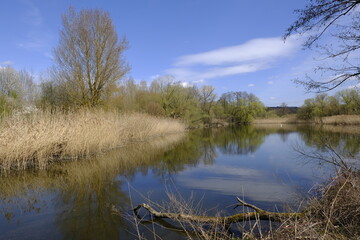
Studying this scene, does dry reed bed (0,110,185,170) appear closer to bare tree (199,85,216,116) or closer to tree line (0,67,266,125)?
tree line (0,67,266,125)

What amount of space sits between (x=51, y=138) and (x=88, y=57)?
27.8 feet

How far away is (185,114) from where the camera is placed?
34594mm

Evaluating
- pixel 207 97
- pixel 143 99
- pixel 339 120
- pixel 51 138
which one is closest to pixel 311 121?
pixel 339 120

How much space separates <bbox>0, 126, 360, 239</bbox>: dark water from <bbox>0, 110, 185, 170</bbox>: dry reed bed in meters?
0.71

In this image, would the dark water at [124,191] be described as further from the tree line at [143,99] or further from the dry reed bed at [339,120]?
the dry reed bed at [339,120]

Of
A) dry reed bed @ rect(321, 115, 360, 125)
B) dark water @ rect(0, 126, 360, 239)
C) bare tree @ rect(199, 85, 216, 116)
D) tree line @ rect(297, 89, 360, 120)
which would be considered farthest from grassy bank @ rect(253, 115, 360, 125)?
dark water @ rect(0, 126, 360, 239)

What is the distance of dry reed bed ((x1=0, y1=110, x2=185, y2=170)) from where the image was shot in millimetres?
7773

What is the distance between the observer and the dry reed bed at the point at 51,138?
25.5 ft

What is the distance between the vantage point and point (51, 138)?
8.66m

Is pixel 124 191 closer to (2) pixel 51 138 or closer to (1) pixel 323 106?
(2) pixel 51 138

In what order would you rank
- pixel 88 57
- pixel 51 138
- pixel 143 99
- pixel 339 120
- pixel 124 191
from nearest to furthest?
pixel 124 191, pixel 51 138, pixel 88 57, pixel 143 99, pixel 339 120

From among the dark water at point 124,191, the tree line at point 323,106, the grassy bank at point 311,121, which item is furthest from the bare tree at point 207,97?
the dark water at point 124,191

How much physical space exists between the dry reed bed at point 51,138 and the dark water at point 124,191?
71cm

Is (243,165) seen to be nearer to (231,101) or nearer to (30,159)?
(30,159)
